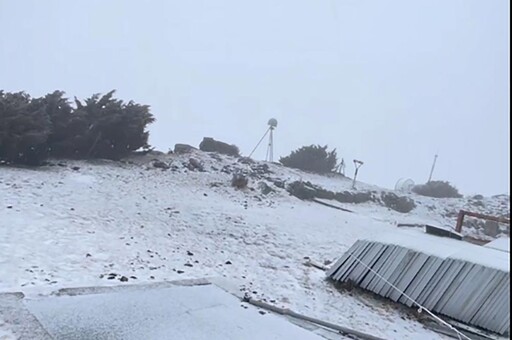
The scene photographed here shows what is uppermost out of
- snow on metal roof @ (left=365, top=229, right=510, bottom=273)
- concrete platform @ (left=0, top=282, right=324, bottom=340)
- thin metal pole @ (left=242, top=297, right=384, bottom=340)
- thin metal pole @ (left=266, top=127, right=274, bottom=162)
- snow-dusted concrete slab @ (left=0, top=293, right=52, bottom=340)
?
thin metal pole @ (left=266, top=127, right=274, bottom=162)

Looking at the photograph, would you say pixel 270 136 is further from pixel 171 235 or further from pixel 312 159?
pixel 171 235

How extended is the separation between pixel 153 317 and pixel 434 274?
2.84 metres

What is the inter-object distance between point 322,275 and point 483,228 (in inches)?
283

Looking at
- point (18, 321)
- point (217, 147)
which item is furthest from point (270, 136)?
point (18, 321)

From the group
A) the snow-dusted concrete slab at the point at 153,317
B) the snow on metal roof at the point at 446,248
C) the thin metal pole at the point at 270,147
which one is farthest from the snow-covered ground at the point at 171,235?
the thin metal pole at the point at 270,147

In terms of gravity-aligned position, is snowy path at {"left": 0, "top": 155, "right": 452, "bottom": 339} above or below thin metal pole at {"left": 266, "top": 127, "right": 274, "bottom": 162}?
below

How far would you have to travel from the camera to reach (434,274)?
13.9 feet

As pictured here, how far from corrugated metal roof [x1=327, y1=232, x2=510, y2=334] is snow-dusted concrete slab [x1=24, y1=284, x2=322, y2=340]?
63.9 inches

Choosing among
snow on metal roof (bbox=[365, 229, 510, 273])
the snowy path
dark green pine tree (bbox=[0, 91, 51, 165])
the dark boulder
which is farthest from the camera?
the dark boulder

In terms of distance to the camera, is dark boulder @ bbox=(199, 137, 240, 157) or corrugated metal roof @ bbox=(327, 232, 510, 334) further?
dark boulder @ bbox=(199, 137, 240, 157)

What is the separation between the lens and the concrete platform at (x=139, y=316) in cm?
263

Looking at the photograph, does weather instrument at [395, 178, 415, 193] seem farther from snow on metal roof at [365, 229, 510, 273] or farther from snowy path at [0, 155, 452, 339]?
snow on metal roof at [365, 229, 510, 273]

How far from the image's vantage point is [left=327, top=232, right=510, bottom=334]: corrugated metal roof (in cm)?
378

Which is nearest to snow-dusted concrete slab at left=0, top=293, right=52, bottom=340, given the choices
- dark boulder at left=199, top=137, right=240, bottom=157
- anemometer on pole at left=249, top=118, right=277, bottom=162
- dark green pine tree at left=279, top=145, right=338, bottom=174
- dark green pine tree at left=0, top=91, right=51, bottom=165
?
dark green pine tree at left=0, top=91, right=51, bottom=165
